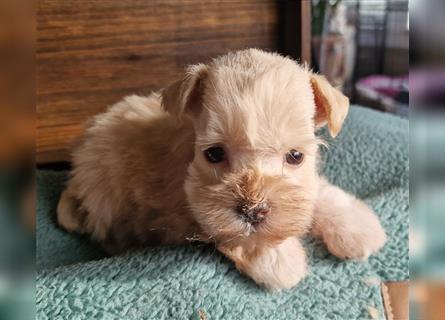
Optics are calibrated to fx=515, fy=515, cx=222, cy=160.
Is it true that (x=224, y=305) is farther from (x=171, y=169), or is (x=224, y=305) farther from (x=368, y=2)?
(x=368, y=2)

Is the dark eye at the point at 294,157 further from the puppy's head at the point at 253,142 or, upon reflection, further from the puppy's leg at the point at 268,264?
the puppy's leg at the point at 268,264

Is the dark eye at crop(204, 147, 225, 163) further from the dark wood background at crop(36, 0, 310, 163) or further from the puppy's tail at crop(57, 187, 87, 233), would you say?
the dark wood background at crop(36, 0, 310, 163)

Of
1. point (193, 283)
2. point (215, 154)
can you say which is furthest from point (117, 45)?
point (193, 283)

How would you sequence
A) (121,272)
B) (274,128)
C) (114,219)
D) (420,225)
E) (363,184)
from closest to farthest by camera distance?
(420,225), (274,128), (121,272), (114,219), (363,184)

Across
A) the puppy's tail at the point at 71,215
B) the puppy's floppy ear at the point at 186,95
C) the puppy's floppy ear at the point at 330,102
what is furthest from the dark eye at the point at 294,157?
the puppy's tail at the point at 71,215

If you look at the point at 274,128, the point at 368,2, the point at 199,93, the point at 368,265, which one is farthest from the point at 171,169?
the point at 368,2

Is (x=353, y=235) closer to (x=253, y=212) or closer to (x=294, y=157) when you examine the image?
(x=294, y=157)

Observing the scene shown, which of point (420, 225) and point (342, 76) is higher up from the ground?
point (420, 225)
